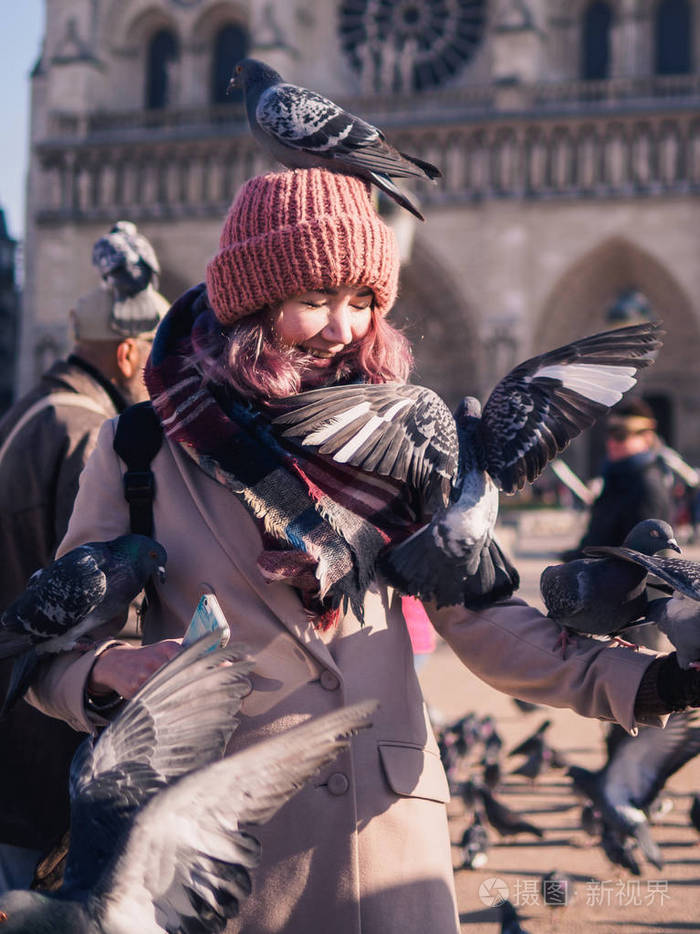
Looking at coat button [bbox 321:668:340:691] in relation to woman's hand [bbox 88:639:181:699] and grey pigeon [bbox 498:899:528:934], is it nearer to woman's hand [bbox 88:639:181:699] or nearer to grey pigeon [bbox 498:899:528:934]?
woman's hand [bbox 88:639:181:699]

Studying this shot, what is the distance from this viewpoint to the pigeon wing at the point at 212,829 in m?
1.62

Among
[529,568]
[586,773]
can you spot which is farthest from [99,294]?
[529,568]

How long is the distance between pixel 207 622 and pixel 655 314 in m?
24.3

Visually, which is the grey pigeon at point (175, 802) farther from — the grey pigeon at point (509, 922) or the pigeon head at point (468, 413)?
the grey pigeon at point (509, 922)

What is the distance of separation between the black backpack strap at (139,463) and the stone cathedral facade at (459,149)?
73.0 feet

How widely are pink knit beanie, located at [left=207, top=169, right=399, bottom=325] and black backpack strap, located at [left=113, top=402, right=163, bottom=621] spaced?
246mm

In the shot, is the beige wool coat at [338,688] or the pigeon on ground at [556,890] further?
the pigeon on ground at [556,890]

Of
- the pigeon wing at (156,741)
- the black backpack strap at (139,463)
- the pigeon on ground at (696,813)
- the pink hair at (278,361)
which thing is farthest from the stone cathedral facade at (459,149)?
the pigeon wing at (156,741)

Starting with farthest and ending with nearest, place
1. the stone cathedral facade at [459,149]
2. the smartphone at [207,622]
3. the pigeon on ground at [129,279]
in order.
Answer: the stone cathedral facade at [459,149]
the pigeon on ground at [129,279]
the smartphone at [207,622]

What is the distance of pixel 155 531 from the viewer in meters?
2.12

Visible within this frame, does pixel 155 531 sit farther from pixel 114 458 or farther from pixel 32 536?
pixel 32 536

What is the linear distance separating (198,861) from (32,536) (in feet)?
5.37

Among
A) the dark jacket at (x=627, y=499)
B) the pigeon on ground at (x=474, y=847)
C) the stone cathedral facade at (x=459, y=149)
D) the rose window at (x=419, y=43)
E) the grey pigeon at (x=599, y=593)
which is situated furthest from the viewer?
the rose window at (x=419, y=43)

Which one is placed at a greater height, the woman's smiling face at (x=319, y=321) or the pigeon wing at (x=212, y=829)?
the woman's smiling face at (x=319, y=321)
